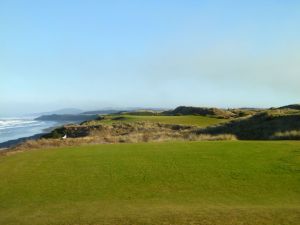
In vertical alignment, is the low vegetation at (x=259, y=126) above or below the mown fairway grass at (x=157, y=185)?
above

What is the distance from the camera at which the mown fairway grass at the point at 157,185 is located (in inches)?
429

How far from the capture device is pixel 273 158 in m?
16.0

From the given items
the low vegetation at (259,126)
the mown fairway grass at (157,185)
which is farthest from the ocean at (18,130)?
the mown fairway grass at (157,185)

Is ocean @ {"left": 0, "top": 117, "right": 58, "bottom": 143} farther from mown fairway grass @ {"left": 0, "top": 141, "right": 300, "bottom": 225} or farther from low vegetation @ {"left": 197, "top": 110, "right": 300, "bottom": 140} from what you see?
mown fairway grass @ {"left": 0, "top": 141, "right": 300, "bottom": 225}

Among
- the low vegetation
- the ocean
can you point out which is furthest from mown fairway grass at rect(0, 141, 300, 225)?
the ocean

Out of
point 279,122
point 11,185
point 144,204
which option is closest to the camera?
point 144,204

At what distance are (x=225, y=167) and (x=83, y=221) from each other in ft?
20.1

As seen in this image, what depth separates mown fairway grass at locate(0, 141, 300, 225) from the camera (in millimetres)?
10891

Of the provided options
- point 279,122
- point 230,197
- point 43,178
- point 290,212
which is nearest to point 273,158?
point 230,197

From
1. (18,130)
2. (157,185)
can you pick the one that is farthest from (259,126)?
(18,130)

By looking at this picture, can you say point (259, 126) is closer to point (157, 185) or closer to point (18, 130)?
point (157, 185)

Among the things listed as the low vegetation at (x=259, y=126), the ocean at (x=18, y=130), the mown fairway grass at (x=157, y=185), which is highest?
the low vegetation at (x=259, y=126)

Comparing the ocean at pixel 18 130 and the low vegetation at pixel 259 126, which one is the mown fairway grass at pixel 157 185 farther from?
the ocean at pixel 18 130

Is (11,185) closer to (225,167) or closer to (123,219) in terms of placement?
(123,219)
